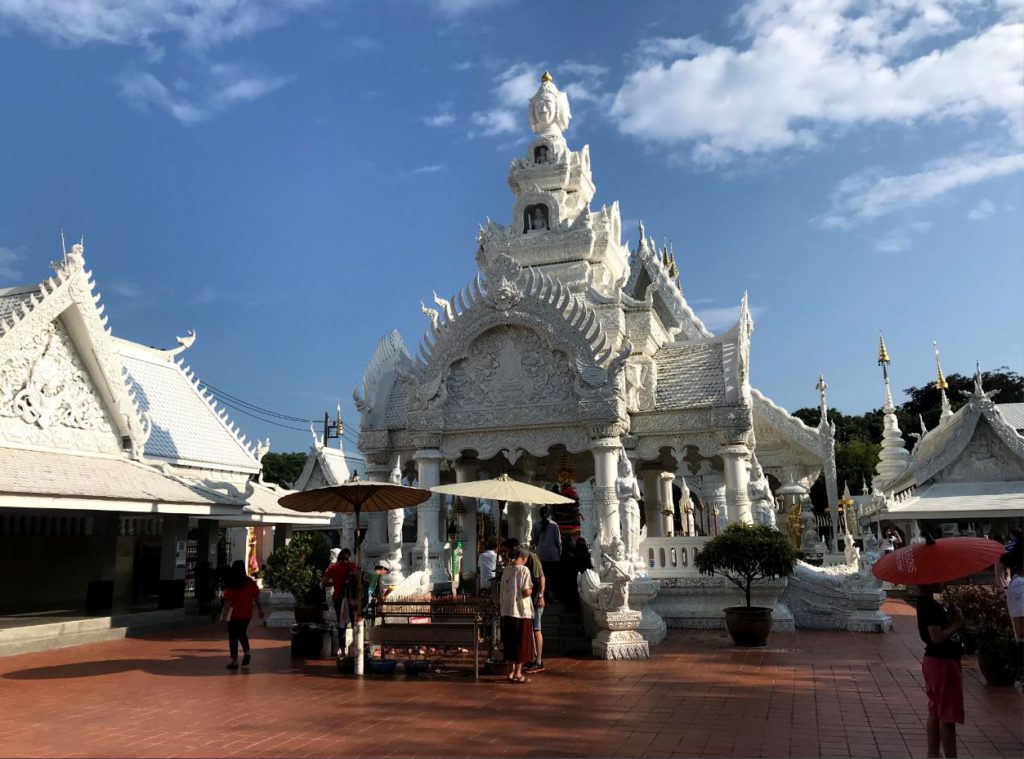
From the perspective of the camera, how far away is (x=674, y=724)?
6.50 m

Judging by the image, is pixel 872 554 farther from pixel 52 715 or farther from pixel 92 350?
pixel 92 350

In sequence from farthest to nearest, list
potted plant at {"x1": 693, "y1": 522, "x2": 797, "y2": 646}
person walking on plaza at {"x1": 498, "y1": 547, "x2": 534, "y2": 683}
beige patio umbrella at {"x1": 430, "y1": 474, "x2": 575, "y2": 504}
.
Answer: potted plant at {"x1": 693, "y1": 522, "x2": 797, "y2": 646} < beige patio umbrella at {"x1": 430, "y1": 474, "x2": 575, "y2": 504} < person walking on plaza at {"x1": 498, "y1": 547, "x2": 534, "y2": 683}

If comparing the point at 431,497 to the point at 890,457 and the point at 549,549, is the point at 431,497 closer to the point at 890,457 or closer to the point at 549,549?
the point at 549,549

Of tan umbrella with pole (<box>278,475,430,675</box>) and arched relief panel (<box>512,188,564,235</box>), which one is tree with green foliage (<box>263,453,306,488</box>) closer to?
arched relief panel (<box>512,188,564,235</box>)

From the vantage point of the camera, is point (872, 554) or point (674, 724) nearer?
point (674, 724)

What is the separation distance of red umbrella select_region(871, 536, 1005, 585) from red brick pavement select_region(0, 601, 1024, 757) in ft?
4.50

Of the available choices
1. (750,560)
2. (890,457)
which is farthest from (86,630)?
(890,457)

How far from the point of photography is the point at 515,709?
7.16m

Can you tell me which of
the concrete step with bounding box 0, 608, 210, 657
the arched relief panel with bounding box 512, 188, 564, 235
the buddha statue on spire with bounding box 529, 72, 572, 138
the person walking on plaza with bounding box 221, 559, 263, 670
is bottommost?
the concrete step with bounding box 0, 608, 210, 657

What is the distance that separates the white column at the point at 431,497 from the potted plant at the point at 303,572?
182 centimetres

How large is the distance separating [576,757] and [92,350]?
39.5ft

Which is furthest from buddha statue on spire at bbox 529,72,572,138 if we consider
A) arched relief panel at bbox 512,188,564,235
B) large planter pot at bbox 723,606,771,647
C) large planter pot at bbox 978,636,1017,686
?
large planter pot at bbox 978,636,1017,686

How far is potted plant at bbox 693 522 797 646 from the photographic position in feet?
34.8

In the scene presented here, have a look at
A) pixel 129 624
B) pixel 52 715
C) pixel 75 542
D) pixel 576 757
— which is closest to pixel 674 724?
pixel 576 757
